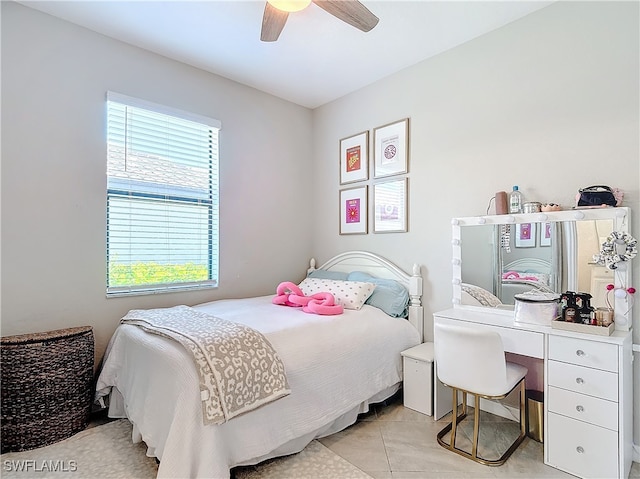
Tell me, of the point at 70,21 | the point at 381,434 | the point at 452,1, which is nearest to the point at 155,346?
the point at 381,434

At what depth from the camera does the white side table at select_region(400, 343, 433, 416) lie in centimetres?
248

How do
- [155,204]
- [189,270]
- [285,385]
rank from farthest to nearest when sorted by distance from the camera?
1. [189,270]
2. [155,204]
3. [285,385]

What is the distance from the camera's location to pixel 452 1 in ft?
7.52

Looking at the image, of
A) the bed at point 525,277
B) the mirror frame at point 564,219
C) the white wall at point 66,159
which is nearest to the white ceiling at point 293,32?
the white wall at point 66,159

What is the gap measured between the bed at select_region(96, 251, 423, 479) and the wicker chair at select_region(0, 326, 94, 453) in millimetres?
176

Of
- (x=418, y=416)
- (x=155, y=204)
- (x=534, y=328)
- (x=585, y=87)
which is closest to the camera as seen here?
(x=534, y=328)

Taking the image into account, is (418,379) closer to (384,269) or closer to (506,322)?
(506,322)

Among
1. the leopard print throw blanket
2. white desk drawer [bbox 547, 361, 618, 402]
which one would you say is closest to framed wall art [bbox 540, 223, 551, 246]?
white desk drawer [bbox 547, 361, 618, 402]

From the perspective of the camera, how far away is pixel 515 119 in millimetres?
2500

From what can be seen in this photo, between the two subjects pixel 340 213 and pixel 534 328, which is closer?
pixel 534 328

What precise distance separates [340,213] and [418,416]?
205 cm

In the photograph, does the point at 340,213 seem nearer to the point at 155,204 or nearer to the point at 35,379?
the point at 155,204

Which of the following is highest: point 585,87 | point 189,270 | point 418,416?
point 585,87

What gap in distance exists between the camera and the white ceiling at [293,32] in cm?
234
